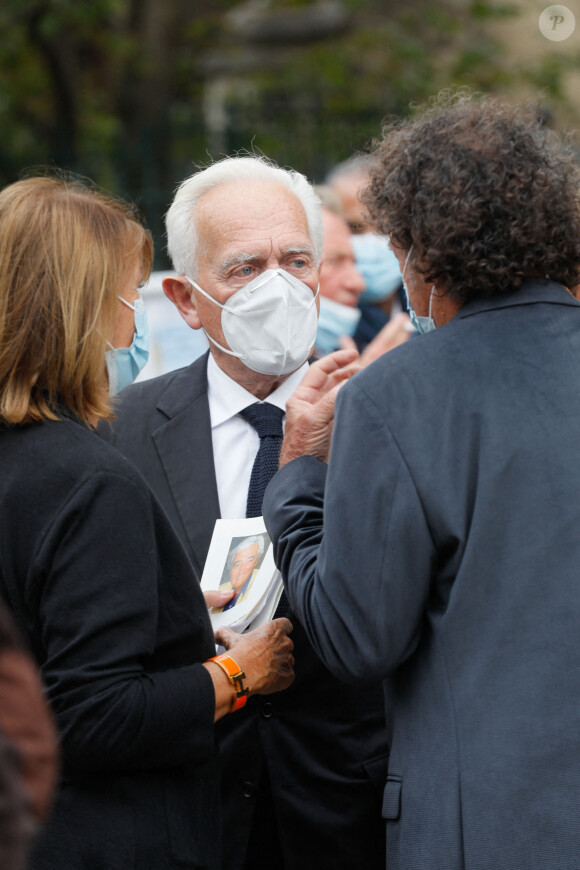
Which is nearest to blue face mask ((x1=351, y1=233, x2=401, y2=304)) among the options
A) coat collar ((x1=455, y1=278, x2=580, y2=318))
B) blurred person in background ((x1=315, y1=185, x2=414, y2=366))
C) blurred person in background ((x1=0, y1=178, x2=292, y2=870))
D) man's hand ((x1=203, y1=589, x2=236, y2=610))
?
blurred person in background ((x1=315, y1=185, x2=414, y2=366))

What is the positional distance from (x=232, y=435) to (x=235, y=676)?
0.87 metres

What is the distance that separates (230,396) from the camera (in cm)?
267

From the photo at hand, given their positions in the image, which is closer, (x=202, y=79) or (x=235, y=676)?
(x=235, y=676)

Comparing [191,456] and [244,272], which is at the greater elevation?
[244,272]

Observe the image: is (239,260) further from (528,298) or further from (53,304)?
(528,298)

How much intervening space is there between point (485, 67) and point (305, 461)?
11140mm

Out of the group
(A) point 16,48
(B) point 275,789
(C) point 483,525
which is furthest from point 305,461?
(A) point 16,48

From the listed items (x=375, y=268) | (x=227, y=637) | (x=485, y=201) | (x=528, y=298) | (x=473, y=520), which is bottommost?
(x=375, y=268)

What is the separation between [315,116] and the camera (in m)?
10.3

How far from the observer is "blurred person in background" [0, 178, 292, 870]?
5.32 ft

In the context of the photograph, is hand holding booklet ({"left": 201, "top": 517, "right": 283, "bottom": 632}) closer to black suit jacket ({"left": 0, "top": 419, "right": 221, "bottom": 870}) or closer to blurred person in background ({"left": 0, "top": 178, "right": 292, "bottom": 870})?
blurred person in background ({"left": 0, "top": 178, "right": 292, "bottom": 870})

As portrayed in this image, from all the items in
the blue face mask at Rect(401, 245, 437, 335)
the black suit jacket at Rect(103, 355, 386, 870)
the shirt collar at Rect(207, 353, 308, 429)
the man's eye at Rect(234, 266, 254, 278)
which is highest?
the blue face mask at Rect(401, 245, 437, 335)

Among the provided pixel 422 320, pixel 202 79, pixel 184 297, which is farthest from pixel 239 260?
pixel 202 79

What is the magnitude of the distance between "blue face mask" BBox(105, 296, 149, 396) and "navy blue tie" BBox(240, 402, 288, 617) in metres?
0.40
